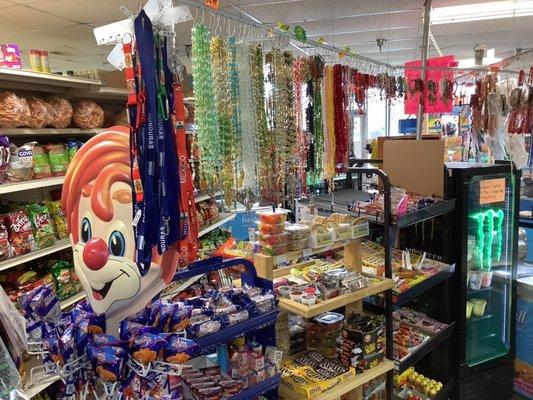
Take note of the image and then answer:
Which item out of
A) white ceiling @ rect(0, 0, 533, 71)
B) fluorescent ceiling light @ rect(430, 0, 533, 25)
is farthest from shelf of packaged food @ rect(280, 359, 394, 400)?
fluorescent ceiling light @ rect(430, 0, 533, 25)

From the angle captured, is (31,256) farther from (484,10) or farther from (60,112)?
(484,10)

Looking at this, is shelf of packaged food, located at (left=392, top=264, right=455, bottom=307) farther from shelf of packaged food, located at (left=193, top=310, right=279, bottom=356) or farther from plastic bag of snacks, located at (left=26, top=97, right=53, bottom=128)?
plastic bag of snacks, located at (left=26, top=97, right=53, bottom=128)

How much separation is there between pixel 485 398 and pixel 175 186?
124 inches

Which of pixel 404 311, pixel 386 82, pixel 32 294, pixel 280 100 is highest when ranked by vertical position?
pixel 386 82

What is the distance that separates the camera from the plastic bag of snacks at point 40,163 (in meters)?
2.60

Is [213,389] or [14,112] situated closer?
→ [213,389]

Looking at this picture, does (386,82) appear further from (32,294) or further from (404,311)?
(32,294)

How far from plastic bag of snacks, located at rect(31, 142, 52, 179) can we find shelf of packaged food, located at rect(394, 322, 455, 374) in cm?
237

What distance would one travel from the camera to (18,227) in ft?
8.20

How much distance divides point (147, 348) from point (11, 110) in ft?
6.44

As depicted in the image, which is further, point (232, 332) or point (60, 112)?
point (60, 112)

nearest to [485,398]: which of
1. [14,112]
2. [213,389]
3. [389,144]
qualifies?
[389,144]

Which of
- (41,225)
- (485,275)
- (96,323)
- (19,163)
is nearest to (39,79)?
(19,163)

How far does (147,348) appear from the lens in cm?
113
